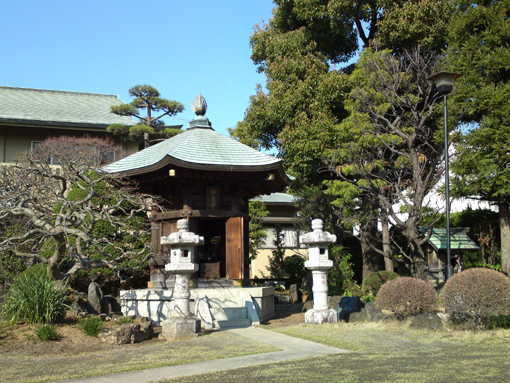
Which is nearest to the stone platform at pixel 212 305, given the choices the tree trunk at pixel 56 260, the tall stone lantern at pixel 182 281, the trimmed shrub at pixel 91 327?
the tall stone lantern at pixel 182 281

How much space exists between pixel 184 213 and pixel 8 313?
5020 mm

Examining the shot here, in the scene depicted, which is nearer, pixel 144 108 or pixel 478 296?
pixel 478 296

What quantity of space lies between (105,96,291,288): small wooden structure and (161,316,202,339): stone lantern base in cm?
298

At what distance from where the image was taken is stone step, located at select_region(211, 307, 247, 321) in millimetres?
11569

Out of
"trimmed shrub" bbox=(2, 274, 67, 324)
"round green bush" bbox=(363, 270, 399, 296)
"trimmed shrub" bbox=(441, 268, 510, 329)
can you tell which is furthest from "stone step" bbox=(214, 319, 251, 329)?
"round green bush" bbox=(363, 270, 399, 296)

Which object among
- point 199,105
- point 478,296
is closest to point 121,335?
point 478,296

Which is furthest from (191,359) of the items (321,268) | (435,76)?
(435,76)

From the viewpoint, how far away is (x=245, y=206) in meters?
14.8

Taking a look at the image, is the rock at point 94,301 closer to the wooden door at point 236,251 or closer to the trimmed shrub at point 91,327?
the trimmed shrub at point 91,327

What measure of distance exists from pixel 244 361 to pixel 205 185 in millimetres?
6807

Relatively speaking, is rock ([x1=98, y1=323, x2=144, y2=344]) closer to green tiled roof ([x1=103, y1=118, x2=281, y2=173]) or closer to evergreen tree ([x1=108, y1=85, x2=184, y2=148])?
green tiled roof ([x1=103, y1=118, x2=281, y2=173])

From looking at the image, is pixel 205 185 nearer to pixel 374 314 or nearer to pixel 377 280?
pixel 374 314

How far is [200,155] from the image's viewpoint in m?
12.8

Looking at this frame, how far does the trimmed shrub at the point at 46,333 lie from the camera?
27.9 ft
